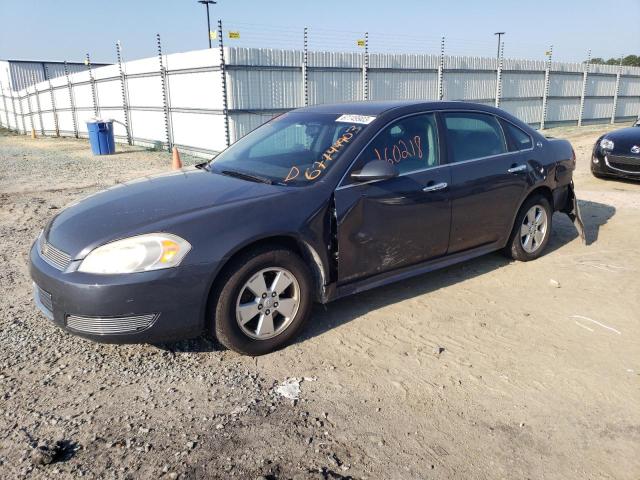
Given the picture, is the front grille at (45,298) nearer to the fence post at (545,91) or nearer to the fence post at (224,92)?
the fence post at (224,92)

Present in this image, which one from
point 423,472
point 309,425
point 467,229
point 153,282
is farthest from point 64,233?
point 467,229

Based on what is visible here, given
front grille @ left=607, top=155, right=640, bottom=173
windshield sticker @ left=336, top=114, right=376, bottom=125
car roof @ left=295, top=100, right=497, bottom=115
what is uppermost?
car roof @ left=295, top=100, right=497, bottom=115

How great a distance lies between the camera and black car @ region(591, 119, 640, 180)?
9.05 m

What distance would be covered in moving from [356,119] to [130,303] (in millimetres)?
2197

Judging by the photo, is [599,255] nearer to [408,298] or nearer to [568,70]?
[408,298]

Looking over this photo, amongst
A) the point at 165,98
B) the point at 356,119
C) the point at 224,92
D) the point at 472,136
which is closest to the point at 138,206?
the point at 356,119

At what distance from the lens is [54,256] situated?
3322mm

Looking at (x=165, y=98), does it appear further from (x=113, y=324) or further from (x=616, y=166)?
(x=113, y=324)

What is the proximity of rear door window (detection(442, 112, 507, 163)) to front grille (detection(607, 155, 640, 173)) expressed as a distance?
17.6 ft

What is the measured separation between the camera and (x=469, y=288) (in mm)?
4777

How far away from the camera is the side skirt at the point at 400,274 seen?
3.90 m

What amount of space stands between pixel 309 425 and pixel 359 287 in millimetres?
1339

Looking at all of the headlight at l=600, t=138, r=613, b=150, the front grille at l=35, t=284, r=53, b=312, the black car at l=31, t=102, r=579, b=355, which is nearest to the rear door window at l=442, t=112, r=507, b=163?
the black car at l=31, t=102, r=579, b=355

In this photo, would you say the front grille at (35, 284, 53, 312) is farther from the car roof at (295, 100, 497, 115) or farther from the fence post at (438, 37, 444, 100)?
the fence post at (438, 37, 444, 100)
